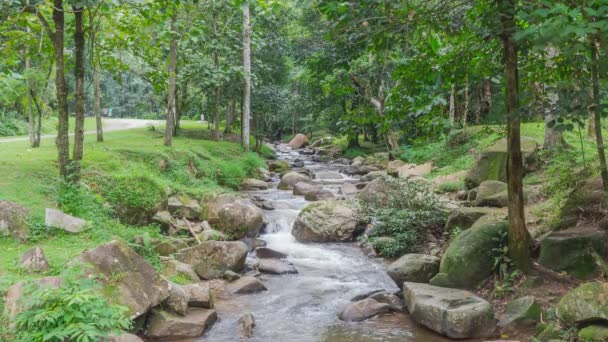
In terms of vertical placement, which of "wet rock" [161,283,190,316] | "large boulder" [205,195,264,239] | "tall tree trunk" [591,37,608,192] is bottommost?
"wet rock" [161,283,190,316]

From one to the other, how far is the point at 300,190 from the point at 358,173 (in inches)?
265

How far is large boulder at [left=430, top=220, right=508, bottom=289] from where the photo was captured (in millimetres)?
8117

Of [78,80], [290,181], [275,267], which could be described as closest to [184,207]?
[275,267]

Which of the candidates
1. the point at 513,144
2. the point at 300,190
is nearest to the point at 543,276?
the point at 513,144

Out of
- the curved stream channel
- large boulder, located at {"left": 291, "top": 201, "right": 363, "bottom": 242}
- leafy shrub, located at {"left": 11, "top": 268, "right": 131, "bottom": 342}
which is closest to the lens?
leafy shrub, located at {"left": 11, "top": 268, "right": 131, "bottom": 342}

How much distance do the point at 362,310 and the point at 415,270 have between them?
4.67 ft

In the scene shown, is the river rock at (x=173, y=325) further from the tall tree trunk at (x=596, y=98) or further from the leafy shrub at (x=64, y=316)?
the tall tree trunk at (x=596, y=98)

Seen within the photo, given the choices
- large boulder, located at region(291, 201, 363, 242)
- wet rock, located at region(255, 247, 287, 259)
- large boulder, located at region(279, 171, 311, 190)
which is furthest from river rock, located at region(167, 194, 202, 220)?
large boulder, located at region(279, 171, 311, 190)

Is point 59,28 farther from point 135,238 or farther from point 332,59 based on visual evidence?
point 332,59

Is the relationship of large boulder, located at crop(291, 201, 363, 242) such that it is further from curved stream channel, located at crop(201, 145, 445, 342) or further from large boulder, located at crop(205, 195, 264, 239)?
large boulder, located at crop(205, 195, 264, 239)

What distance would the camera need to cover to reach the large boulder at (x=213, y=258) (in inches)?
382

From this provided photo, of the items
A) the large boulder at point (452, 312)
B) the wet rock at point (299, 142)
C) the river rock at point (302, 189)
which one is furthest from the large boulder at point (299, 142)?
the large boulder at point (452, 312)

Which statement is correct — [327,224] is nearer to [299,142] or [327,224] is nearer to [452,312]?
[452,312]

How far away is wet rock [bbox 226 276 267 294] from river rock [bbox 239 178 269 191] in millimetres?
9572
